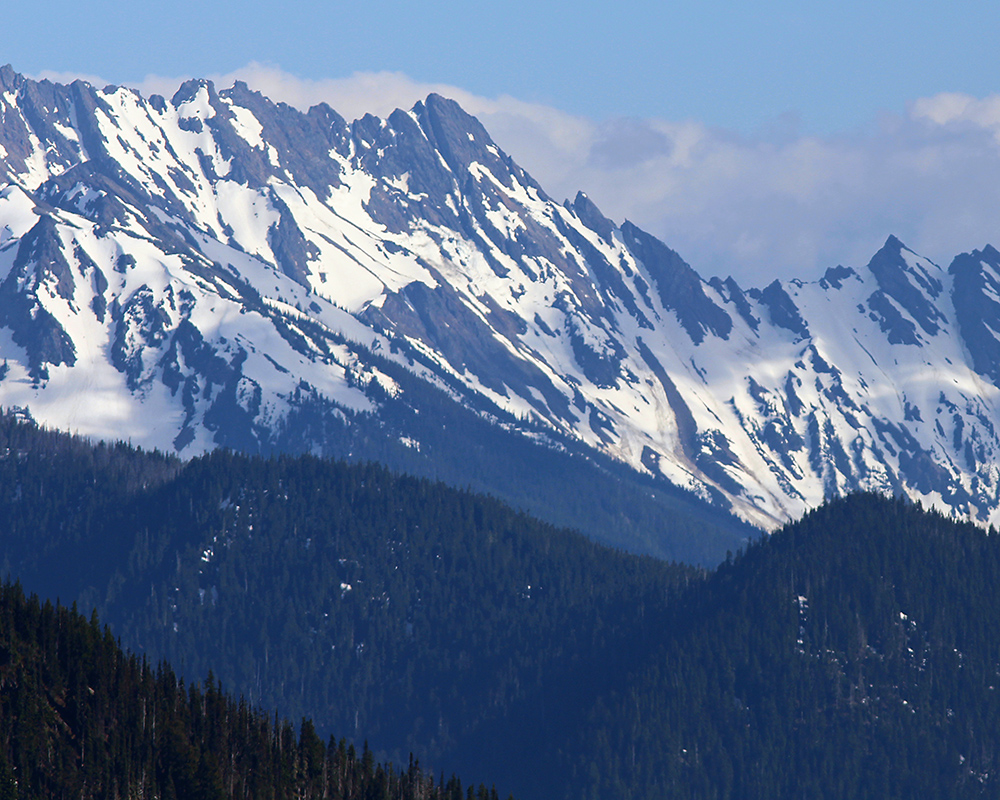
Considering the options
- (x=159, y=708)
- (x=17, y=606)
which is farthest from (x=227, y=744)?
(x=17, y=606)

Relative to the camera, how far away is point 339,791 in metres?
199

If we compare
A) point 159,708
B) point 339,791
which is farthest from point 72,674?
point 339,791

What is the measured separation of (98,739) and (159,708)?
13530mm

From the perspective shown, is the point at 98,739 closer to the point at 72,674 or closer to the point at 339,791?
the point at 72,674

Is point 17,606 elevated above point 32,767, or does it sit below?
Answer: above

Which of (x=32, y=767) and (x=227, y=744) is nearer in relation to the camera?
(x=32, y=767)

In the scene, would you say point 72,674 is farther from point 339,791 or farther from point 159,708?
point 339,791

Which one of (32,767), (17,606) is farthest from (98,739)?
(17,606)

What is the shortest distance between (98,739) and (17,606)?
75.7 feet

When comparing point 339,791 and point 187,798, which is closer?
point 187,798

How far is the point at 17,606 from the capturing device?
196m

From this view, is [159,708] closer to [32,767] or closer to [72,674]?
[72,674]

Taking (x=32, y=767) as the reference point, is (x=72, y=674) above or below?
above

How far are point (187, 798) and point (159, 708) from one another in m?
15.8
